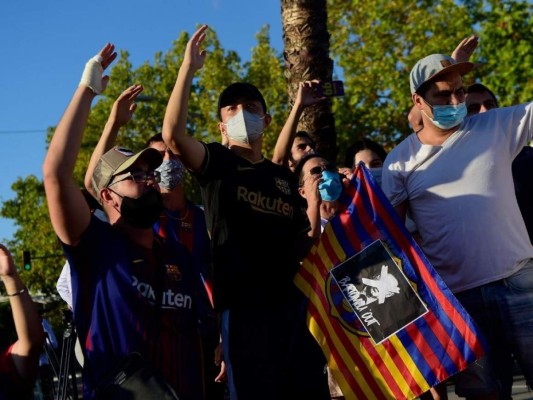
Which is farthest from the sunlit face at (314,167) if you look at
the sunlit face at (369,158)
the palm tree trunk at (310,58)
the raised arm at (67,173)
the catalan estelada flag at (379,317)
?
the palm tree trunk at (310,58)

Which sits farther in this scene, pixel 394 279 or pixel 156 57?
pixel 156 57

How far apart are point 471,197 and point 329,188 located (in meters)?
0.88

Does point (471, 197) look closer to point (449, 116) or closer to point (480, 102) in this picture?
point (449, 116)

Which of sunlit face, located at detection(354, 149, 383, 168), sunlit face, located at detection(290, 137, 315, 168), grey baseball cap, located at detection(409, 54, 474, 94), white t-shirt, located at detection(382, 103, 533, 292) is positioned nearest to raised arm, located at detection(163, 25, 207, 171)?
white t-shirt, located at detection(382, 103, 533, 292)

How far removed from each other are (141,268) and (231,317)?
902mm

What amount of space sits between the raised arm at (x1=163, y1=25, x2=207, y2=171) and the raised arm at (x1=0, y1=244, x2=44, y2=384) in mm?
1147

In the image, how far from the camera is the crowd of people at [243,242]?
4.19 m

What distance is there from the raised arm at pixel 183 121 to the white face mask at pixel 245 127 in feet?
1.42

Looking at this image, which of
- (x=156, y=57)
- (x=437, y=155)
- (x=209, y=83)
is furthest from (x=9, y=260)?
(x=156, y=57)

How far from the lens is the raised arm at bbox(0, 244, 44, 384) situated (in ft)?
13.8

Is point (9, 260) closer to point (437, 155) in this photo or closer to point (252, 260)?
point (252, 260)

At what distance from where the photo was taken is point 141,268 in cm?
436

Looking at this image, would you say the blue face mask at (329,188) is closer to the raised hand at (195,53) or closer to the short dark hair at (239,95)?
the short dark hair at (239,95)

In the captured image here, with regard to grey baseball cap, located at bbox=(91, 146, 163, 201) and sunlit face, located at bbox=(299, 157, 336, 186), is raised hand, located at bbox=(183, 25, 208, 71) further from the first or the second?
sunlit face, located at bbox=(299, 157, 336, 186)
